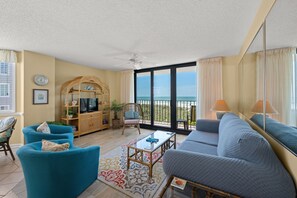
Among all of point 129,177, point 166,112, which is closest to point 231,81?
point 166,112

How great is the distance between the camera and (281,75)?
1.11m

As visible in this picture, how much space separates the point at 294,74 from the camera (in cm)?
94

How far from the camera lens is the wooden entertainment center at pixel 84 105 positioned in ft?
12.7

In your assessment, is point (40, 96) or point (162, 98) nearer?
point (40, 96)

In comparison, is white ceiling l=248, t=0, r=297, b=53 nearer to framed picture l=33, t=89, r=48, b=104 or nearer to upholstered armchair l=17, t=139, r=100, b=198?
upholstered armchair l=17, t=139, r=100, b=198

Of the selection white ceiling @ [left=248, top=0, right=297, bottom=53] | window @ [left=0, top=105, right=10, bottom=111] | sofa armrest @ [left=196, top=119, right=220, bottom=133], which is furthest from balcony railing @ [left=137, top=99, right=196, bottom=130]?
window @ [left=0, top=105, right=10, bottom=111]

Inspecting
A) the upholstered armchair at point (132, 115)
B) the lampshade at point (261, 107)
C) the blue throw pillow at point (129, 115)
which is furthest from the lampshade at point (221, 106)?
the blue throw pillow at point (129, 115)

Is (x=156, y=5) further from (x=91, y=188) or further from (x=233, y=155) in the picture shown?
(x=91, y=188)

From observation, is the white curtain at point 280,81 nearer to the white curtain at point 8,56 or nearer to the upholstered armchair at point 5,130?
the upholstered armchair at point 5,130

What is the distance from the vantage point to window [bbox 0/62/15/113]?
9.94 feet

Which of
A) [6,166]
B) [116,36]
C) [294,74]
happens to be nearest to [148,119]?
[116,36]

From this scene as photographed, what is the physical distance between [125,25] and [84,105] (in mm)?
3132

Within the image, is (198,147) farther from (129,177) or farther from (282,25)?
(282,25)

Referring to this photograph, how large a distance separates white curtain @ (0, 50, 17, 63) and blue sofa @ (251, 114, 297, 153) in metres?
4.85
